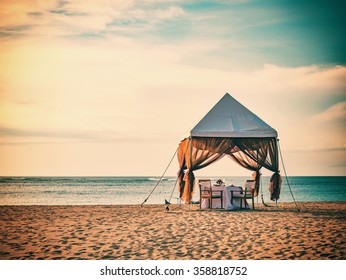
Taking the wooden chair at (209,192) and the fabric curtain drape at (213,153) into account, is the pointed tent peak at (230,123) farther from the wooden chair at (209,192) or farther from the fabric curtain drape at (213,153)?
the wooden chair at (209,192)

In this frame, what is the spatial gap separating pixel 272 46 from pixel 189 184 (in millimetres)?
4750

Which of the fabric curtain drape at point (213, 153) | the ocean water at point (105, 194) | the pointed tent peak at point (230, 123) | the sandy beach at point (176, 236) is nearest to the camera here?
the sandy beach at point (176, 236)

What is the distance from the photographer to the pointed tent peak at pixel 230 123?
1096 cm

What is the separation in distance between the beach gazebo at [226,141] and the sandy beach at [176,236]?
54.7 inches

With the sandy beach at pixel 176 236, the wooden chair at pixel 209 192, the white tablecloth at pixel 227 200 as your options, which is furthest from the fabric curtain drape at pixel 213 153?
the sandy beach at pixel 176 236

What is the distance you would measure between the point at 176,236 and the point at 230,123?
15.8 feet

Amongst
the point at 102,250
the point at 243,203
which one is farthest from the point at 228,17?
the point at 102,250

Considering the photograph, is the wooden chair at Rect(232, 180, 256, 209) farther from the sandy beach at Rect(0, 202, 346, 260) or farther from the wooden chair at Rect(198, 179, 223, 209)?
the sandy beach at Rect(0, 202, 346, 260)

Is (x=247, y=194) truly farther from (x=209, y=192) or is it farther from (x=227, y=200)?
(x=209, y=192)

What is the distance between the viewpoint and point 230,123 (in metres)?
11.3

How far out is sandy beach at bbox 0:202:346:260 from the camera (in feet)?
19.4

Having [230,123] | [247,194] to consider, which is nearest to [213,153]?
[230,123]

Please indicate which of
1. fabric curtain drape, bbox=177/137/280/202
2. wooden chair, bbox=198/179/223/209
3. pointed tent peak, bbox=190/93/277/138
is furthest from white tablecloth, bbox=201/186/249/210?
pointed tent peak, bbox=190/93/277/138
